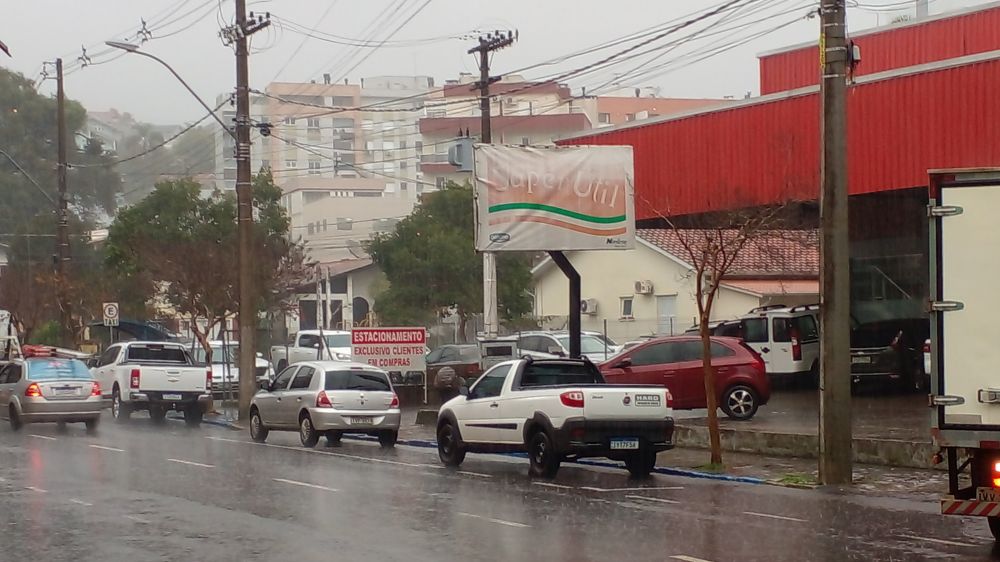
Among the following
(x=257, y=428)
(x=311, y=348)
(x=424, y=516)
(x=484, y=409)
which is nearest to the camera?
(x=424, y=516)

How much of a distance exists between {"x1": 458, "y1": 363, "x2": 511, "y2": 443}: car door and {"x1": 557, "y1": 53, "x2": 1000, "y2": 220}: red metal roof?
4.05 metres

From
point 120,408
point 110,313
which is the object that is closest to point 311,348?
point 110,313

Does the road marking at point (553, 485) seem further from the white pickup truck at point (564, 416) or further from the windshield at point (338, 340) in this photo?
the windshield at point (338, 340)

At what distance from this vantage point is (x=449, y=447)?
21.6 m

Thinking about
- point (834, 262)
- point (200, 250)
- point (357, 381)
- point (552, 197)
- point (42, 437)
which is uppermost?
point (552, 197)

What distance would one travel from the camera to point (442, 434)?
21797 mm

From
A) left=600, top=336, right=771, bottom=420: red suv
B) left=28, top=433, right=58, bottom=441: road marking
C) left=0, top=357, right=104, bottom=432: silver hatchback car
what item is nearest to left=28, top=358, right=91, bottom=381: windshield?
left=0, top=357, right=104, bottom=432: silver hatchback car

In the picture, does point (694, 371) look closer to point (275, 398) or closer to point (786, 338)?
point (786, 338)

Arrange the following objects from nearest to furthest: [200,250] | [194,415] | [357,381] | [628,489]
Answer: [628,489] < [357,381] < [194,415] < [200,250]

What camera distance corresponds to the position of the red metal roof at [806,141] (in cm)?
2242

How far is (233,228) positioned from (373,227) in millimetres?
48448

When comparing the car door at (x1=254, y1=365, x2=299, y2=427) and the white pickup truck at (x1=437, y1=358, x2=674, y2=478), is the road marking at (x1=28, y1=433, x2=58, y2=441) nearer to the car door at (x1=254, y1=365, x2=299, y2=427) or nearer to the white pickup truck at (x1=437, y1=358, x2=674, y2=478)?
the car door at (x1=254, y1=365, x2=299, y2=427)

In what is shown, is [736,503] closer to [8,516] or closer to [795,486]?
[795,486]

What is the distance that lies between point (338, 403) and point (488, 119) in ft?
42.4
